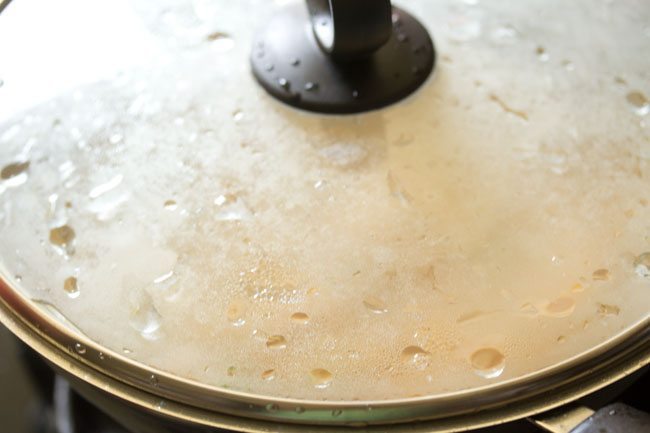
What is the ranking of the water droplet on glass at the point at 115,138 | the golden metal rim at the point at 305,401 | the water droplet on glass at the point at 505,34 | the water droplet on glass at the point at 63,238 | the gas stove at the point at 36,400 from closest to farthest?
the golden metal rim at the point at 305,401, the water droplet on glass at the point at 63,238, the water droplet on glass at the point at 115,138, the water droplet on glass at the point at 505,34, the gas stove at the point at 36,400

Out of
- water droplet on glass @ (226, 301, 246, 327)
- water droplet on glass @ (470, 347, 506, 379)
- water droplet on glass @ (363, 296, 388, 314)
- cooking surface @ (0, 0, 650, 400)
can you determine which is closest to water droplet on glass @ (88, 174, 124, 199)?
cooking surface @ (0, 0, 650, 400)

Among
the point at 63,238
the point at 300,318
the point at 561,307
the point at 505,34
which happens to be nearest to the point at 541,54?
the point at 505,34

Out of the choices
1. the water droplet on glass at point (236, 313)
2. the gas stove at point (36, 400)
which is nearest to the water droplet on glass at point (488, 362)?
the water droplet on glass at point (236, 313)

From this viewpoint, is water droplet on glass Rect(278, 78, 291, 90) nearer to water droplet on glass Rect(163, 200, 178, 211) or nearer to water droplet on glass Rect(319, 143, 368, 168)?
water droplet on glass Rect(319, 143, 368, 168)

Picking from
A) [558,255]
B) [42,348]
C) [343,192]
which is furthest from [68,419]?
[558,255]

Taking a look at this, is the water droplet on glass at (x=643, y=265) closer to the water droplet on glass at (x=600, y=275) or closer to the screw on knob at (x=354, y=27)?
the water droplet on glass at (x=600, y=275)

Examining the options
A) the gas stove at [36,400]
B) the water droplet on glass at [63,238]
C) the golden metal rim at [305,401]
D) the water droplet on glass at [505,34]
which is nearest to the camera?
the golden metal rim at [305,401]

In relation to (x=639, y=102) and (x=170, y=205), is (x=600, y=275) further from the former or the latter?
(x=170, y=205)
